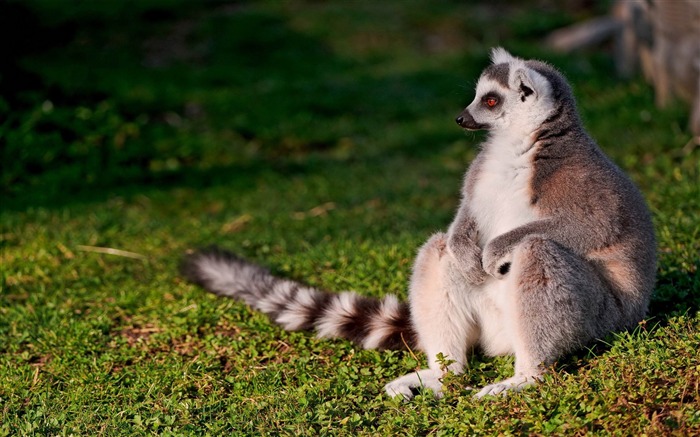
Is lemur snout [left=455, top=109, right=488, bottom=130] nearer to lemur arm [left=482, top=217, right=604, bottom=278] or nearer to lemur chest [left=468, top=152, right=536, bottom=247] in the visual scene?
lemur chest [left=468, top=152, right=536, bottom=247]

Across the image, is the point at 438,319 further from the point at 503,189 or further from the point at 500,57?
the point at 500,57

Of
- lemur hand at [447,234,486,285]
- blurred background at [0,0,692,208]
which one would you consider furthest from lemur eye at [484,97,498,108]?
blurred background at [0,0,692,208]

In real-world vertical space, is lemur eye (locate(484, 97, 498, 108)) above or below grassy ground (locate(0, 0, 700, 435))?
above

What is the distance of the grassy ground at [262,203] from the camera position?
3.97 meters

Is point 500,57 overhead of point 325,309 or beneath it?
overhead

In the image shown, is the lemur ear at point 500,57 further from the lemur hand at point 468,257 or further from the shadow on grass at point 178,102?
the shadow on grass at point 178,102

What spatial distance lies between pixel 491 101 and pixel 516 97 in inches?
5.0

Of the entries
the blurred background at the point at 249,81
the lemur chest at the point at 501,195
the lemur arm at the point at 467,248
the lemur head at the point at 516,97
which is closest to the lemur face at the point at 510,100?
the lemur head at the point at 516,97

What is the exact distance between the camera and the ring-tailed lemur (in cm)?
384

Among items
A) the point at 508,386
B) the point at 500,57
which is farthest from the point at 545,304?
the point at 500,57

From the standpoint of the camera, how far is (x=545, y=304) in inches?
149

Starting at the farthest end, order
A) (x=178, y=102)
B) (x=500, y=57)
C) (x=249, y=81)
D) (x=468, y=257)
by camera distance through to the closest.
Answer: (x=249, y=81) < (x=178, y=102) < (x=500, y=57) < (x=468, y=257)

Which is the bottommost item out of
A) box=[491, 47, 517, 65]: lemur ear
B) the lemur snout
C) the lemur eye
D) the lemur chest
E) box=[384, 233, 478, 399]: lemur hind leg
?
box=[384, 233, 478, 399]: lemur hind leg

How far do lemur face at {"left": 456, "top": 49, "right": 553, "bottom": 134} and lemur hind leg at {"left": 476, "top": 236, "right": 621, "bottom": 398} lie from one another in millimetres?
647
